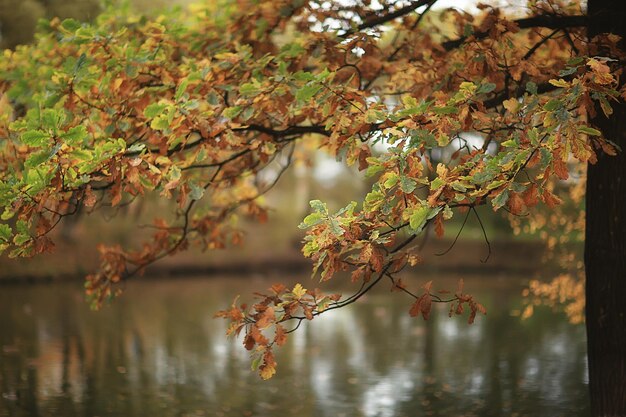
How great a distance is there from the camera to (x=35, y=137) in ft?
14.7

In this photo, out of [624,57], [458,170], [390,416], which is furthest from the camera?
[390,416]

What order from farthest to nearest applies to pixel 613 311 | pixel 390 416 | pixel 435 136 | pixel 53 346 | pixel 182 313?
pixel 182 313 < pixel 53 346 < pixel 390 416 < pixel 613 311 < pixel 435 136

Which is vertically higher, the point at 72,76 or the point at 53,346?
the point at 72,76

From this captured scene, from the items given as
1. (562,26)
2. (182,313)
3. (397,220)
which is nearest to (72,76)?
(397,220)

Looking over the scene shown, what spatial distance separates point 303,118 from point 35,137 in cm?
247

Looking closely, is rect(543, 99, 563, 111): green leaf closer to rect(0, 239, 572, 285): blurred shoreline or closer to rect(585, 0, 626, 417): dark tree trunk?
rect(585, 0, 626, 417): dark tree trunk

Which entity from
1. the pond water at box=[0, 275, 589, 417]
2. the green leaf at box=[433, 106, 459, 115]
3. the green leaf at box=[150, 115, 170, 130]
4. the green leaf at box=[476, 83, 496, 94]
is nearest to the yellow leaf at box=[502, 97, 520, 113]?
the green leaf at box=[476, 83, 496, 94]

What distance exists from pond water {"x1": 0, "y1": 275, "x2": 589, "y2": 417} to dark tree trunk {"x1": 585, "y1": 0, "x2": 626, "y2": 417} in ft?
9.18

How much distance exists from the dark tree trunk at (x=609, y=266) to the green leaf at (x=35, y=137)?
3923 millimetres

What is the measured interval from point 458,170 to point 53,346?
10.3 meters

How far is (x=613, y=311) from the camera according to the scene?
19.6ft

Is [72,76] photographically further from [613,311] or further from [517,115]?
[613,311]

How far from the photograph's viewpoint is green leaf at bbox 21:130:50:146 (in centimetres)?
446

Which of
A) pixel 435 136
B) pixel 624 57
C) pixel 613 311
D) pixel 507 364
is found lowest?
pixel 507 364
